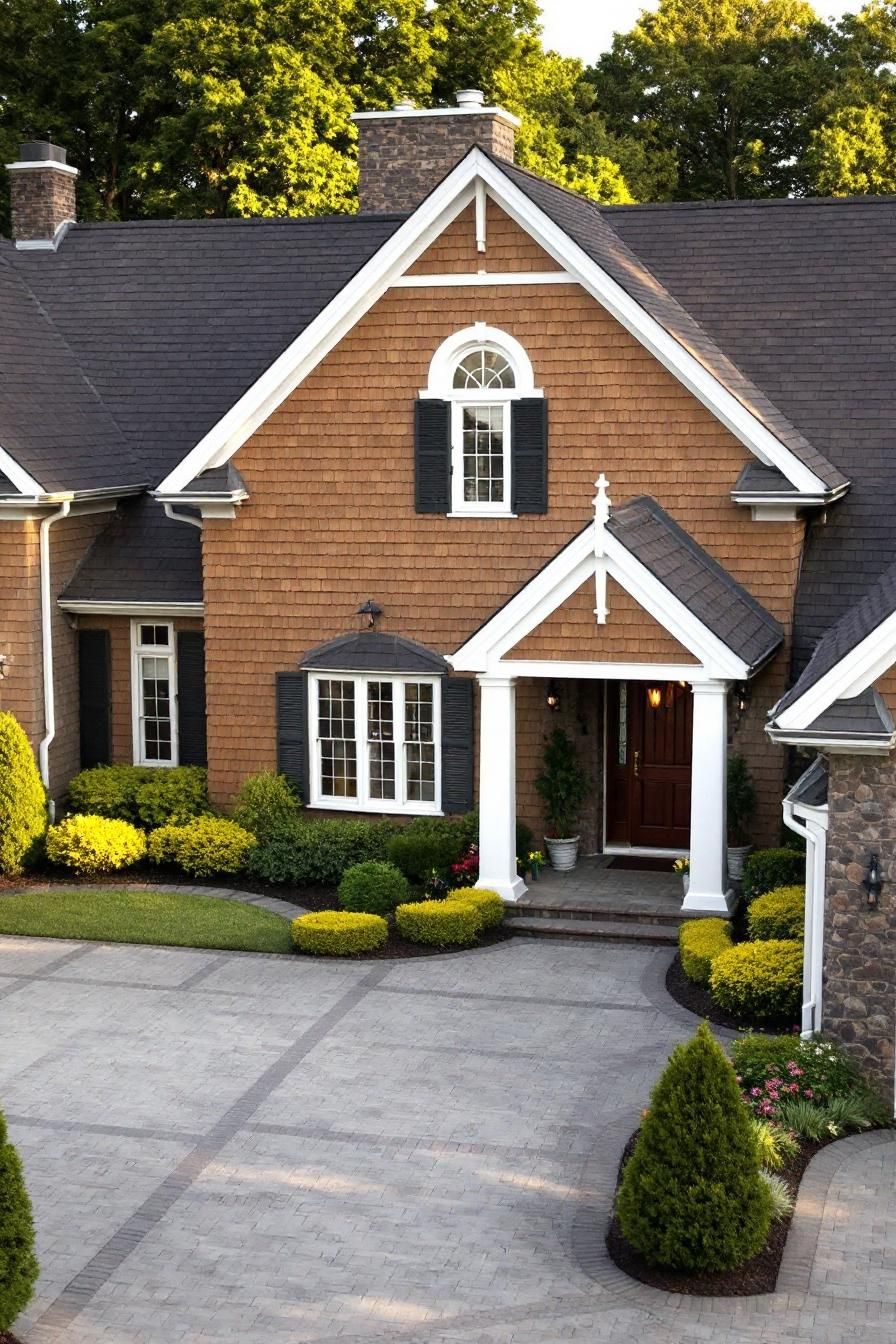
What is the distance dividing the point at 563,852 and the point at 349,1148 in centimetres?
857

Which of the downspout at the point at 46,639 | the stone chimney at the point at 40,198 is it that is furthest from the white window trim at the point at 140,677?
the stone chimney at the point at 40,198

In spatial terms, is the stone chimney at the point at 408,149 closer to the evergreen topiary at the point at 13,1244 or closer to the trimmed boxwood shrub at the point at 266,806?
the trimmed boxwood shrub at the point at 266,806

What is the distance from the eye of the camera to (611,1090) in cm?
1566

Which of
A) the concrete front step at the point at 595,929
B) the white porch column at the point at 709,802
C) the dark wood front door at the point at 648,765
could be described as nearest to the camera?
the white porch column at the point at 709,802

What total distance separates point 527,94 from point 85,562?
2430 cm

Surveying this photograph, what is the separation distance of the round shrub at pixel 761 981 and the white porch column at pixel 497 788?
4157 millimetres

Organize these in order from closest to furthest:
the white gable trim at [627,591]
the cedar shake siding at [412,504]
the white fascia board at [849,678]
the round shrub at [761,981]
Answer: the white fascia board at [849,678] → the round shrub at [761,981] → the white gable trim at [627,591] → the cedar shake siding at [412,504]

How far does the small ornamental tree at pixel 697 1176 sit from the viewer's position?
11961 millimetres

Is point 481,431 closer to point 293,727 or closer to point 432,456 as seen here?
point 432,456

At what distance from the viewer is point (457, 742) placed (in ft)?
74.1

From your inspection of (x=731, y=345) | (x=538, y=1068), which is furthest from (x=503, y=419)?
(x=538, y=1068)

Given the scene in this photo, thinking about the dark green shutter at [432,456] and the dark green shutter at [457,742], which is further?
the dark green shutter at [457,742]

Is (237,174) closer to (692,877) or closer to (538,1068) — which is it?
(692,877)

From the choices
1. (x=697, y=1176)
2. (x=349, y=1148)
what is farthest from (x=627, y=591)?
(x=697, y=1176)
